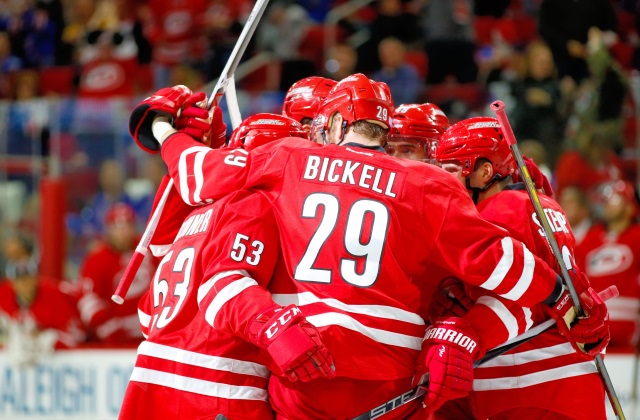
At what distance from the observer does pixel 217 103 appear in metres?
3.50

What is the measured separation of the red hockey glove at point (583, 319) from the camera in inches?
120

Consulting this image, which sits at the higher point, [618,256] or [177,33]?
[177,33]

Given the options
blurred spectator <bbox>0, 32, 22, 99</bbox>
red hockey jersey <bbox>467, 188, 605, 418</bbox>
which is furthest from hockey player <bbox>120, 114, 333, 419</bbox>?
blurred spectator <bbox>0, 32, 22, 99</bbox>

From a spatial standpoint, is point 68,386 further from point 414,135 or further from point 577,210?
point 577,210

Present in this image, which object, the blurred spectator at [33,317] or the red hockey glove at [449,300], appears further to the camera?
the blurred spectator at [33,317]

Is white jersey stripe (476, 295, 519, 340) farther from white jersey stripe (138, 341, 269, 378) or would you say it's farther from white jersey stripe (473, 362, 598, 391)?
white jersey stripe (138, 341, 269, 378)

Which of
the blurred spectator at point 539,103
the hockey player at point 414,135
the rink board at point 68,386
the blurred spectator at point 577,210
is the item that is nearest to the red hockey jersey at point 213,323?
the hockey player at point 414,135

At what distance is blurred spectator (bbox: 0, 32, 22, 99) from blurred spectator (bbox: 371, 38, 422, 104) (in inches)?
125

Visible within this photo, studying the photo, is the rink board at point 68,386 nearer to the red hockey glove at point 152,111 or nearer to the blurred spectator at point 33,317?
the blurred spectator at point 33,317

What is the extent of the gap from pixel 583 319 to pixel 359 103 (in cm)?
94

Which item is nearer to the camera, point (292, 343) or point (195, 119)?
point (292, 343)

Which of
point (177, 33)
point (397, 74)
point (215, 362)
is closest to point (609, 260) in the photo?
point (397, 74)

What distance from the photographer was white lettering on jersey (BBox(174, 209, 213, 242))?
300 centimetres

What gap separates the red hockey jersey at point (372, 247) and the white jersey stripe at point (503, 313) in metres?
0.10
